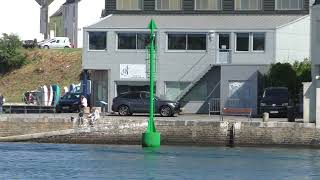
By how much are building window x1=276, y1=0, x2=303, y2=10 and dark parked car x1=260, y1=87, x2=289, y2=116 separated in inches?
514

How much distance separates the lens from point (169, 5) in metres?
81.3

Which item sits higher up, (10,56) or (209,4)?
(209,4)

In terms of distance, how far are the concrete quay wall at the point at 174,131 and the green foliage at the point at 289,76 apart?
42.5 ft

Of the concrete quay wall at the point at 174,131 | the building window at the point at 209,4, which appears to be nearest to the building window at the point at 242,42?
the building window at the point at 209,4

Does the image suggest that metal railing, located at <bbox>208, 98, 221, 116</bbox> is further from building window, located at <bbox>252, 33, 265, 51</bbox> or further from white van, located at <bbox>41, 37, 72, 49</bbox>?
white van, located at <bbox>41, 37, 72, 49</bbox>

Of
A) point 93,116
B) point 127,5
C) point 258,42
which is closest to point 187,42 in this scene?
point 258,42

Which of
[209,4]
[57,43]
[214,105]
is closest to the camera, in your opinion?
[214,105]

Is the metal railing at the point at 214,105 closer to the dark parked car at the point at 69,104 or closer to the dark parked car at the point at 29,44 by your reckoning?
the dark parked car at the point at 69,104

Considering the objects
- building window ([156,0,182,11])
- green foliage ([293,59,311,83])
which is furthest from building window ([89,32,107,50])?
green foliage ([293,59,311,83])

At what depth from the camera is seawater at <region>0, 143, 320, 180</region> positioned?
159 ft

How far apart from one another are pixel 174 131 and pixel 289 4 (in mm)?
22919

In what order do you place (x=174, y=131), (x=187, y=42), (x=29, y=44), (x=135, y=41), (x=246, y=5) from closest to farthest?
(x=174, y=131) < (x=187, y=42) < (x=135, y=41) < (x=246, y=5) < (x=29, y=44)

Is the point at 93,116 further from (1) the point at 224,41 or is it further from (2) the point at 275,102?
(1) the point at 224,41

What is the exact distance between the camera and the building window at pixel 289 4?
3130 inches
